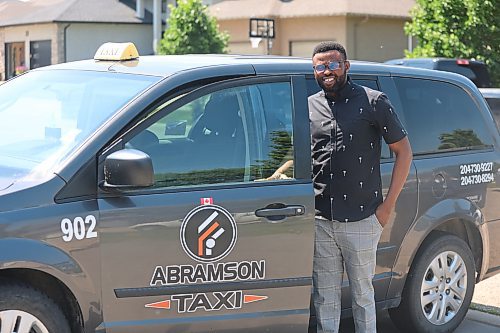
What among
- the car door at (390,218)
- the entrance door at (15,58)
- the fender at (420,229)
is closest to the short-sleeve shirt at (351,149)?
the car door at (390,218)

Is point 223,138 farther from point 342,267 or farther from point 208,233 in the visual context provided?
point 342,267

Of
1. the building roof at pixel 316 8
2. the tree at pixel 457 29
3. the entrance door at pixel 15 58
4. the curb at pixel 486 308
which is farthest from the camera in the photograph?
the entrance door at pixel 15 58

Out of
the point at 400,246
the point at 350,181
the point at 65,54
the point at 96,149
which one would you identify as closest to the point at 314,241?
the point at 350,181

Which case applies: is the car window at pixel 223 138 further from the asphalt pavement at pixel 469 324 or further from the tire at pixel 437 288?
the asphalt pavement at pixel 469 324

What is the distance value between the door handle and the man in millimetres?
134

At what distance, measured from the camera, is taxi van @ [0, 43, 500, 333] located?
377 centimetres

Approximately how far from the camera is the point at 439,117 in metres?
5.42

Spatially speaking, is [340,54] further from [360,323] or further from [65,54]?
[65,54]

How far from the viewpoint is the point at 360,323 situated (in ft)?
14.9

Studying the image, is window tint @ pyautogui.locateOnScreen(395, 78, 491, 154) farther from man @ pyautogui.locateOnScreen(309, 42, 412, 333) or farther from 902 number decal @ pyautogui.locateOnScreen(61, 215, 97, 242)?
902 number decal @ pyautogui.locateOnScreen(61, 215, 97, 242)

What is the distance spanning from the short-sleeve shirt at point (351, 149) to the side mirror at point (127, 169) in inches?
39.3

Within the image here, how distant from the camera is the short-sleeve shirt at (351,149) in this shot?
4.29 metres

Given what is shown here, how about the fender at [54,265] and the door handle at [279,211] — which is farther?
the door handle at [279,211]

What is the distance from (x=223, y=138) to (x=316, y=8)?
24651 millimetres
